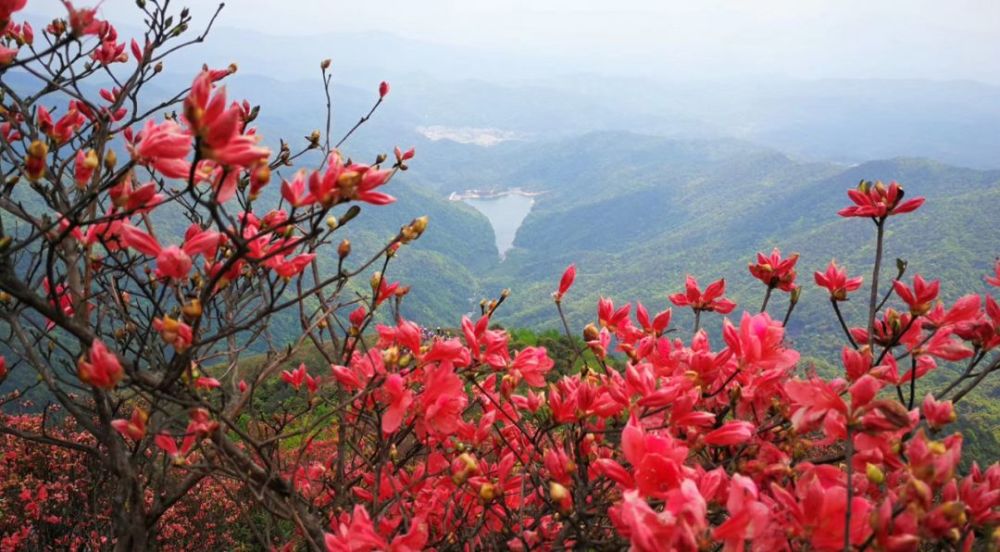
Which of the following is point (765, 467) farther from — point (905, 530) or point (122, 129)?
point (122, 129)

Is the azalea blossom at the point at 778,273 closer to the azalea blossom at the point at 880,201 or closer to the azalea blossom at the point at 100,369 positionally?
the azalea blossom at the point at 880,201

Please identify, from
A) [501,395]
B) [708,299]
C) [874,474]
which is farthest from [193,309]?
[708,299]

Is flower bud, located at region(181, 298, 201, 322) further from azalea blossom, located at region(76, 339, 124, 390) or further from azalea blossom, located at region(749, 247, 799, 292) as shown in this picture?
azalea blossom, located at region(749, 247, 799, 292)

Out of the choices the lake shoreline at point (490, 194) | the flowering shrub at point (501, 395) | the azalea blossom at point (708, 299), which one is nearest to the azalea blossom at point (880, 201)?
the flowering shrub at point (501, 395)

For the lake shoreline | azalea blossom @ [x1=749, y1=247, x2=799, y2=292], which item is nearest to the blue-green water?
the lake shoreline

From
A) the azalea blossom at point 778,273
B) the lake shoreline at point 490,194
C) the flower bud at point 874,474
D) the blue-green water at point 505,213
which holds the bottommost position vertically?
the blue-green water at point 505,213

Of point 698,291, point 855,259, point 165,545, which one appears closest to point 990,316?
point 698,291

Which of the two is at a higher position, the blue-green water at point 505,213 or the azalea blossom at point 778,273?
the azalea blossom at point 778,273

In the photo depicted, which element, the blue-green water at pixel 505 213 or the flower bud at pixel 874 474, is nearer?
the flower bud at pixel 874 474
